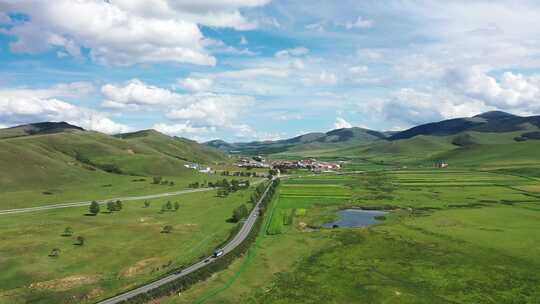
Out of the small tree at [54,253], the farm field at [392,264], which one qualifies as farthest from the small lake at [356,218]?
the small tree at [54,253]

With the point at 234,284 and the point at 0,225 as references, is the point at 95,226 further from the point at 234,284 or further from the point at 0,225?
the point at 234,284

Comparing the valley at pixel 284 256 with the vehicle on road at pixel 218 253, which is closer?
the valley at pixel 284 256

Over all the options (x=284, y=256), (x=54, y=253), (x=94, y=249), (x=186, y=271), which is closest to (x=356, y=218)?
(x=284, y=256)

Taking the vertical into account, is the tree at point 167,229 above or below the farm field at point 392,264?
above

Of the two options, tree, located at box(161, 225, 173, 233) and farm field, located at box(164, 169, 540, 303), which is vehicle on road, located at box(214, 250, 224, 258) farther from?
tree, located at box(161, 225, 173, 233)

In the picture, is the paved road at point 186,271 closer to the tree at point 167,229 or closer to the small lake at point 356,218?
the tree at point 167,229

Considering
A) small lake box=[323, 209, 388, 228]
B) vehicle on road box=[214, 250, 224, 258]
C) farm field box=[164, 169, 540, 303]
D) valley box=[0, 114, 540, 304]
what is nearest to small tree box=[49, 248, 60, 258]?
valley box=[0, 114, 540, 304]

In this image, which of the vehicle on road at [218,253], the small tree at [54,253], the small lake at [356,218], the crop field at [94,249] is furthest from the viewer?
the small lake at [356,218]

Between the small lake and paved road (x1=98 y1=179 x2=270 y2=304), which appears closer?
paved road (x1=98 y1=179 x2=270 y2=304)
